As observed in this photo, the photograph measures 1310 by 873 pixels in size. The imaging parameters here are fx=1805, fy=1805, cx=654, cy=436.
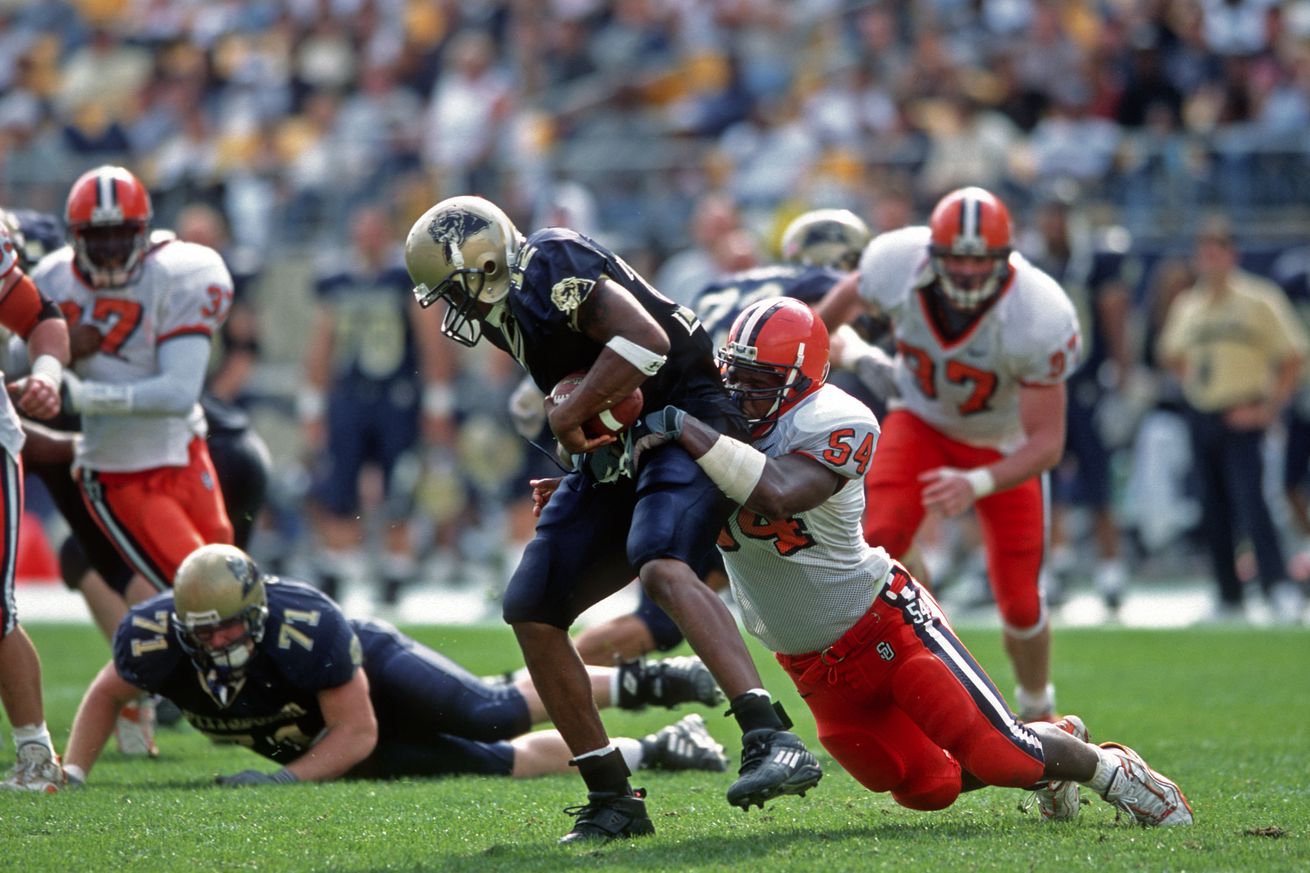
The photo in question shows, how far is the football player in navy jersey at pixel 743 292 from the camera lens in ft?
21.2

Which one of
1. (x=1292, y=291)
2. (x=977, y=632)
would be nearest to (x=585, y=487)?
(x=977, y=632)

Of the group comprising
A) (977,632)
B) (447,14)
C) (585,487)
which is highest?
(447,14)

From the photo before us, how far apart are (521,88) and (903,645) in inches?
448

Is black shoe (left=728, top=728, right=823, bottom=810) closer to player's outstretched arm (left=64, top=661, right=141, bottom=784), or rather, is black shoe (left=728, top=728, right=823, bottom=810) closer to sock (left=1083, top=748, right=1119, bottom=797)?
sock (left=1083, top=748, right=1119, bottom=797)

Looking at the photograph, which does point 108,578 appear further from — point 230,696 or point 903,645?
point 903,645

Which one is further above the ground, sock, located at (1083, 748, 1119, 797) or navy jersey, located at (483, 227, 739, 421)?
navy jersey, located at (483, 227, 739, 421)

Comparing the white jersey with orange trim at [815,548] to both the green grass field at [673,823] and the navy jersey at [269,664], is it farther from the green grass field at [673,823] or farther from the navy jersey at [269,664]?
the navy jersey at [269,664]

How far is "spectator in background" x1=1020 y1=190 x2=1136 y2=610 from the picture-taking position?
35.1 feet

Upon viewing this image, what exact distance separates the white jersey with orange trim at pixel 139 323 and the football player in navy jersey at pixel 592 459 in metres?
2.22

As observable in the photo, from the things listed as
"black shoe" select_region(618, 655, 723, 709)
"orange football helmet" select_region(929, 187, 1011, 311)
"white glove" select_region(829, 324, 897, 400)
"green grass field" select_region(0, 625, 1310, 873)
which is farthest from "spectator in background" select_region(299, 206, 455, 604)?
"orange football helmet" select_region(929, 187, 1011, 311)

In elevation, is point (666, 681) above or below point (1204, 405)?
below

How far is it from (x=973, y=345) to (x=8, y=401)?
330 cm

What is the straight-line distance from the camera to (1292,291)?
11352 mm

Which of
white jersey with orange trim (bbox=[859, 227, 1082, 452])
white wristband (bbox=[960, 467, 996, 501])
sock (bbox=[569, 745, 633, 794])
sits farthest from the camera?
white jersey with orange trim (bbox=[859, 227, 1082, 452])
